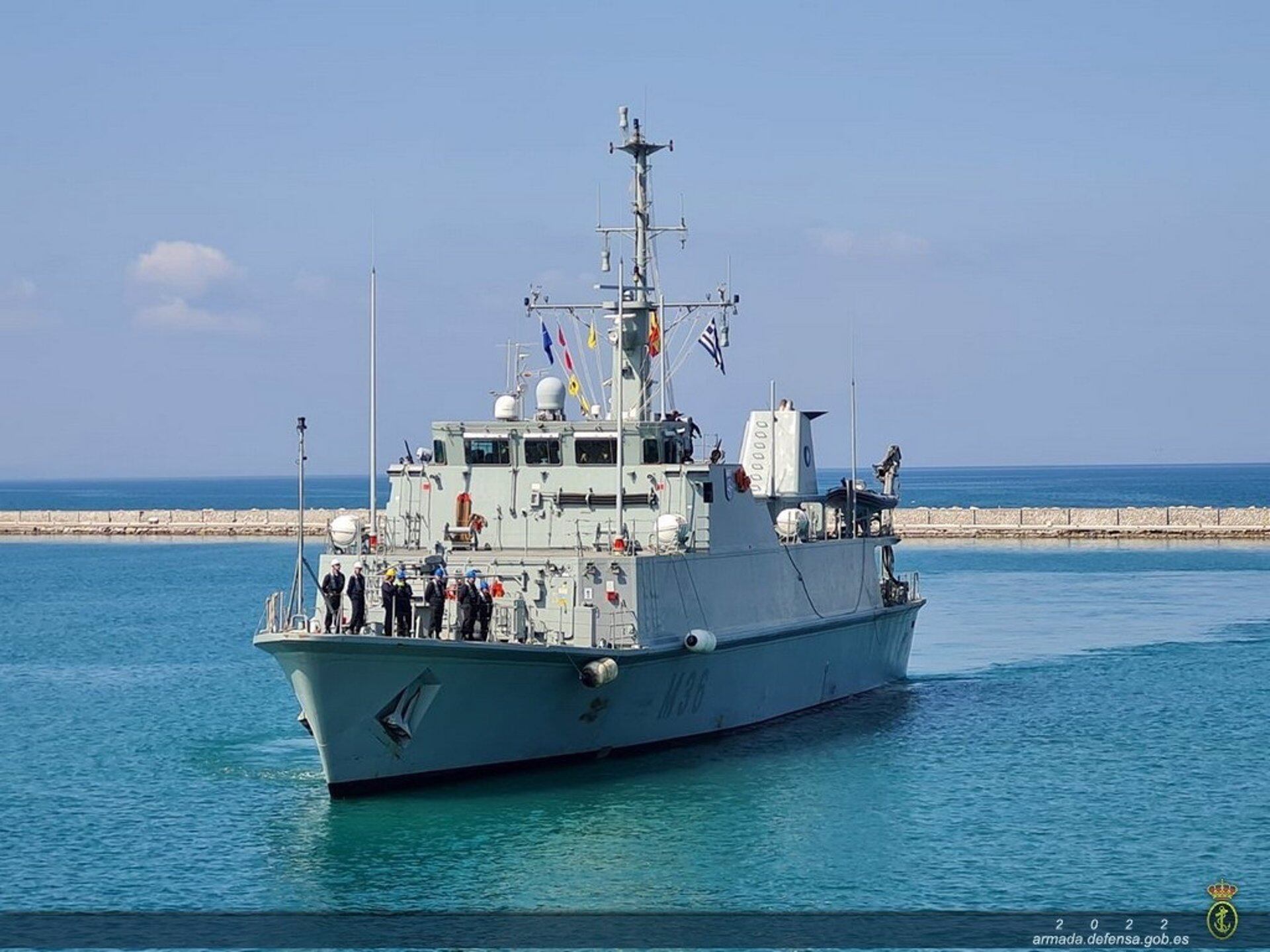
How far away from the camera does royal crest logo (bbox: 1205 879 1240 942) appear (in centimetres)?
1819

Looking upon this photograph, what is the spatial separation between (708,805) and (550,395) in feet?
25.6

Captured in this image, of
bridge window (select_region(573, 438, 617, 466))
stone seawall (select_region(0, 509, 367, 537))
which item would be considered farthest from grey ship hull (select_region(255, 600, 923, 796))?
stone seawall (select_region(0, 509, 367, 537))

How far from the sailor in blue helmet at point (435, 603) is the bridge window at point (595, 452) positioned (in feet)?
14.9

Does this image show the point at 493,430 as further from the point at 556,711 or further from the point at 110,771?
the point at 110,771

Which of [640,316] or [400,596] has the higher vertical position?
[640,316]

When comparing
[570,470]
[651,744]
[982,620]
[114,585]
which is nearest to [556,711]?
[651,744]

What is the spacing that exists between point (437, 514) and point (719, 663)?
4981 mm

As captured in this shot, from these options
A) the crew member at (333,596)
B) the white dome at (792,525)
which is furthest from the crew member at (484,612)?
the white dome at (792,525)

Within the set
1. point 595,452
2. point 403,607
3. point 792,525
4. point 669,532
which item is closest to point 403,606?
point 403,607

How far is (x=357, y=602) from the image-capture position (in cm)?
2364

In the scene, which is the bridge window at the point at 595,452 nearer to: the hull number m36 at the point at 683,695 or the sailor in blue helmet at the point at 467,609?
the hull number m36 at the point at 683,695

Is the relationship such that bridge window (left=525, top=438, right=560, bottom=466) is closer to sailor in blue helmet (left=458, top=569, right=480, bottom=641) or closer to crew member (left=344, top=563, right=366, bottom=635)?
sailor in blue helmet (left=458, top=569, right=480, bottom=641)

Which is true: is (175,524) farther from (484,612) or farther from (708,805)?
(708,805)

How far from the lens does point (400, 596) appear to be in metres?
23.7
